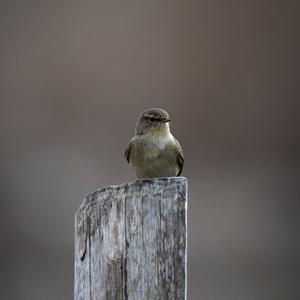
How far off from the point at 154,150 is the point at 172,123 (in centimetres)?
241

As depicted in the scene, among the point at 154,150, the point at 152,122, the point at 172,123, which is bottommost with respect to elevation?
the point at 154,150

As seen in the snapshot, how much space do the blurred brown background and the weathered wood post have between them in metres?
4.90

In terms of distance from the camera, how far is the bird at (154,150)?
6.39 metres

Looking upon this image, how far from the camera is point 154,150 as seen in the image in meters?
6.44

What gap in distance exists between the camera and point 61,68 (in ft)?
30.8

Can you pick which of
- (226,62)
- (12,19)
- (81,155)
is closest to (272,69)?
(226,62)

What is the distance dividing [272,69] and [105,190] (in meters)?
6.07

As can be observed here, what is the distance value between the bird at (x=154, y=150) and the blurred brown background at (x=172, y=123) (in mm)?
2118

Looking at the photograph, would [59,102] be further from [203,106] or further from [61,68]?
[203,106]

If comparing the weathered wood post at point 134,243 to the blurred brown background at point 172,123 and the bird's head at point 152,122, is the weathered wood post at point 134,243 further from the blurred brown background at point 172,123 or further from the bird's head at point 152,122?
the blurred brown background at point 172,123

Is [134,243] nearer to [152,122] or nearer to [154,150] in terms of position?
[154,150]

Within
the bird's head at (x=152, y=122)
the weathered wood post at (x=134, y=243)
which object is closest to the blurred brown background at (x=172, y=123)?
the bird's head at (x=152, y=122)

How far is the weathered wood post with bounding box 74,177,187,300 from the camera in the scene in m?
3.38

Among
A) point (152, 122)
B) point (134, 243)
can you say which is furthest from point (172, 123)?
point (134, 243)
